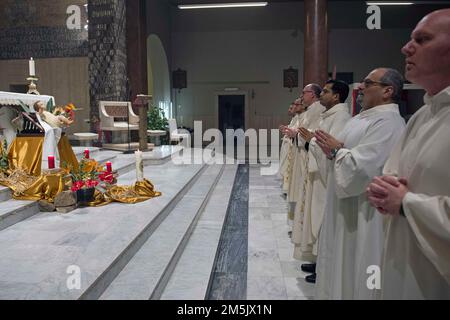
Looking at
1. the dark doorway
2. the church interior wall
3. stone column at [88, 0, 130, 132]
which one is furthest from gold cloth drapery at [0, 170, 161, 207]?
the dark doorway

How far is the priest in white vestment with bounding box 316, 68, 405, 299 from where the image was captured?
6.95 feet

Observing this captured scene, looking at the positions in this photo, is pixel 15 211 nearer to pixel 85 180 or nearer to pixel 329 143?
pixel 85 180

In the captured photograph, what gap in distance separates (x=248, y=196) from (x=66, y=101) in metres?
8.73

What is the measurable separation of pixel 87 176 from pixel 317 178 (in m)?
2.75

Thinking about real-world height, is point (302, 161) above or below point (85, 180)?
above

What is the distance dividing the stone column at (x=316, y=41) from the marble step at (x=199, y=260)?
5.82 metres

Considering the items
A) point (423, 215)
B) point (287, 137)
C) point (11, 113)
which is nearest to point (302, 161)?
point (287, 137)

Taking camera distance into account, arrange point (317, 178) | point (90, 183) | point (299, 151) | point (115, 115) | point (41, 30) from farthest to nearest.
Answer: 1. point (41, 30)
2. point (115, 115)
3. point (90, 183)
4. point (299, 151)
5. point (317, 178)

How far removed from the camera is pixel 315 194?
3211 millimetres

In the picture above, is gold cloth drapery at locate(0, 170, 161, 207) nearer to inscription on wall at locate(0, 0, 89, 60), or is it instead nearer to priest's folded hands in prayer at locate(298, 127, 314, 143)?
priest's folded hands in prayer at locate(298, 127, 314, 143)

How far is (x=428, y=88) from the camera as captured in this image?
1429 millimetres
